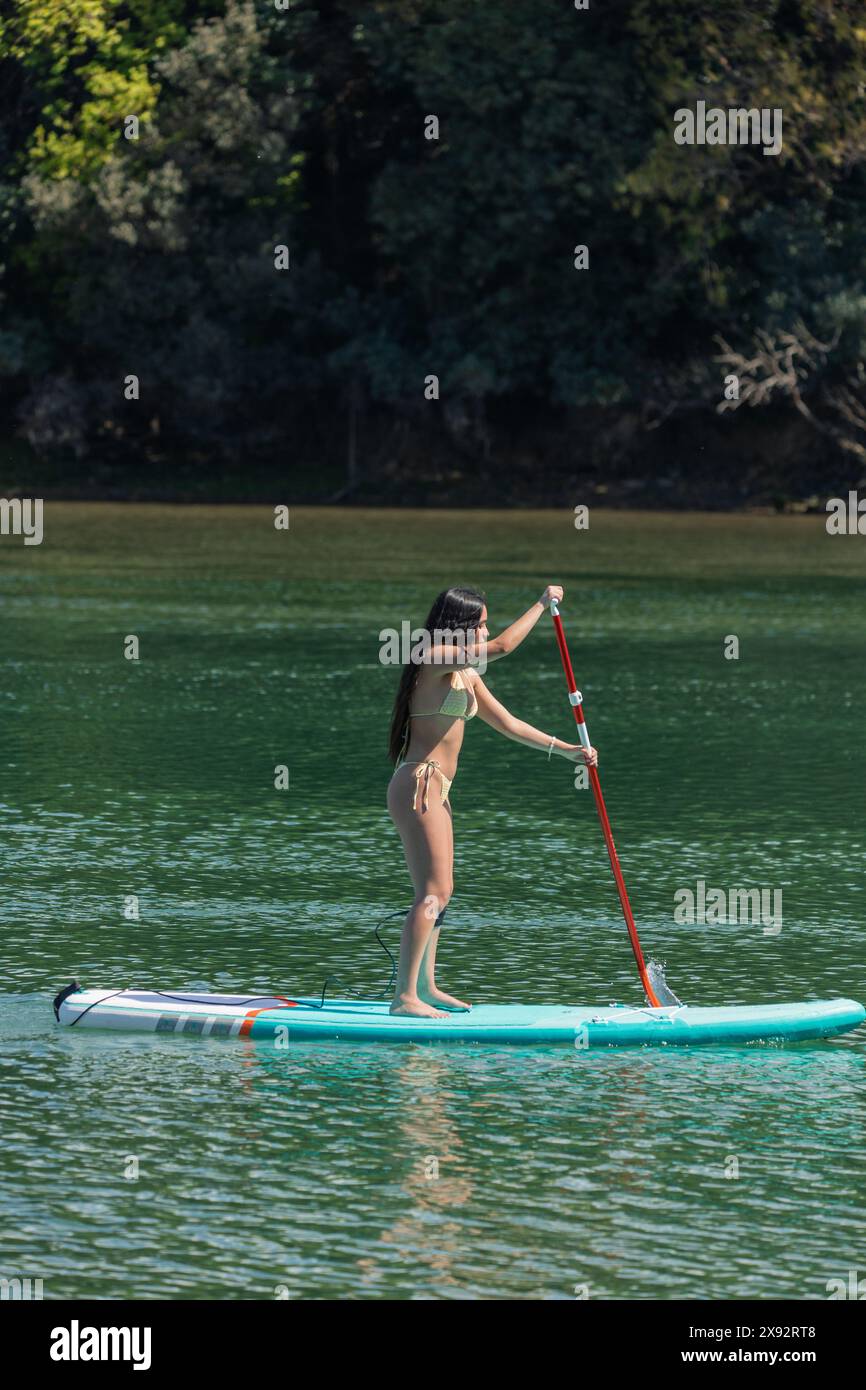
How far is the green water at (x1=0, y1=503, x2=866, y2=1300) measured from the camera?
6836 millimetres

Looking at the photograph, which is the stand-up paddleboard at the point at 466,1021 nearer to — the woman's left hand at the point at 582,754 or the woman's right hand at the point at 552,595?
Answer: the woman's left hand at the point at 582,754

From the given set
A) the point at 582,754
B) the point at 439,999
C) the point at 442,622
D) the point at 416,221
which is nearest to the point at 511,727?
the point at 582,754

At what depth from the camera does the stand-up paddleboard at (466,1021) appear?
8969 millimetres

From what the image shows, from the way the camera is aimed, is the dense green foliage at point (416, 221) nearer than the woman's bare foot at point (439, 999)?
No

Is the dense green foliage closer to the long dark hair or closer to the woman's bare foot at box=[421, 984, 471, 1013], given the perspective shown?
the long dark hair

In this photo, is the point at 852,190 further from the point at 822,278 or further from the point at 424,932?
the point at 424,932

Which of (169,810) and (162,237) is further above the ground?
(162,237)

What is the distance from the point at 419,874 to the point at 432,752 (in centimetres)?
46

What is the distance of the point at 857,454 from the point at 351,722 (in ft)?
127

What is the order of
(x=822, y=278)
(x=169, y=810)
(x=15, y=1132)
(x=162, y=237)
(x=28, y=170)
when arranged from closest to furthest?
1. (x=15, y=1132)
2. (x=169, y=810)
3. (x=822, y=278)
4. (x=162, y=237)
5. (x=28, y=170)

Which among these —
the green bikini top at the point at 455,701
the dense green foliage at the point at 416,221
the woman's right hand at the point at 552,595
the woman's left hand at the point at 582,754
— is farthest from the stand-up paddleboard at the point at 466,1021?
the dense green foliage at the point at 416,221

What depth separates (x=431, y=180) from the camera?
2269 inches

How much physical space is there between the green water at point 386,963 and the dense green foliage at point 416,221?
31.0m
